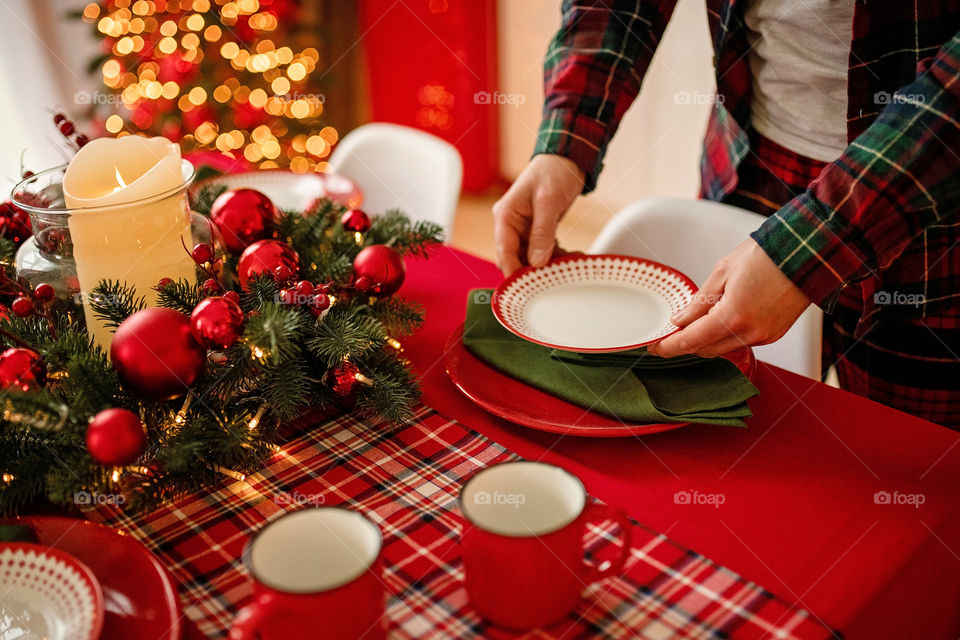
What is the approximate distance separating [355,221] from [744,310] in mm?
550

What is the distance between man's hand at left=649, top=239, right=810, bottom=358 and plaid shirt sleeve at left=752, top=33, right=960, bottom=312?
1cm

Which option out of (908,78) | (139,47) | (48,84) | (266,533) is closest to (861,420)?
(908,78)

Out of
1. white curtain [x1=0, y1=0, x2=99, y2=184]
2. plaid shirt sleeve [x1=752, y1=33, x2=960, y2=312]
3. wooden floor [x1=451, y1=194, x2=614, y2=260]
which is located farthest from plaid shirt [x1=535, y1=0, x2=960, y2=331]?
white curtain [x1=0, y1=0, x2=99, y2=184]

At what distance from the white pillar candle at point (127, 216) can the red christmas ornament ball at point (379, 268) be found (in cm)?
20

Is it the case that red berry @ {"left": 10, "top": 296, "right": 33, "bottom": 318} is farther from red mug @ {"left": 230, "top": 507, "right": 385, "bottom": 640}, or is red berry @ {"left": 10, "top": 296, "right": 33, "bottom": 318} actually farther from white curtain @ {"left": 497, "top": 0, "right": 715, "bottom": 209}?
white curtain @ {"left": 497, "top": 0, "right": 715, "bottom": 209}

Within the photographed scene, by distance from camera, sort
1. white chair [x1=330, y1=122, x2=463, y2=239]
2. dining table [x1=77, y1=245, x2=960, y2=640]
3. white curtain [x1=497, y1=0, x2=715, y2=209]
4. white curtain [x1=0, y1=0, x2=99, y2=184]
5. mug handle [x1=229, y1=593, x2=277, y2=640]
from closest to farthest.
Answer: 1. mug handle [x1=229, y1=593, x2=277, y2=640]
2. dining table [x1=77, y1=245, x2=960, y2=640]
3. white chair [x1=330, y1=122, x2=463, y2=239]
4. white curtain [x1=497, y1=0, x2=715, y2=209]
5. white curtain [x1=0, y1=0, x2=99, y2=184]

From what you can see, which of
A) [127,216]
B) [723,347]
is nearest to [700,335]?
[723,347]

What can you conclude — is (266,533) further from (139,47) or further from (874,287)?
(139,47)

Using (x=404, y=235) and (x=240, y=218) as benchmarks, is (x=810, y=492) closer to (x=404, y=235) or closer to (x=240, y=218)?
(x=404, y=235)

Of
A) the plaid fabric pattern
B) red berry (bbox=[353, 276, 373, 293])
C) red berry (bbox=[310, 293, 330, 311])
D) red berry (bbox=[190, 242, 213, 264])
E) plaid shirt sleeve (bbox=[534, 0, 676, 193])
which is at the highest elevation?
plaid shirt sleeve (bbox=[534, 0, 676, 193])

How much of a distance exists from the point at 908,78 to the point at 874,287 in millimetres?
290

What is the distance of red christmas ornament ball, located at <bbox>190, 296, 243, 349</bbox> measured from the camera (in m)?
0.73

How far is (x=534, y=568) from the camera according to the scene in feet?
1.81

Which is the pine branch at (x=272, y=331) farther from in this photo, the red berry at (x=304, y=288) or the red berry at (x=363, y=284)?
the red berry at (x=363, y=284)
